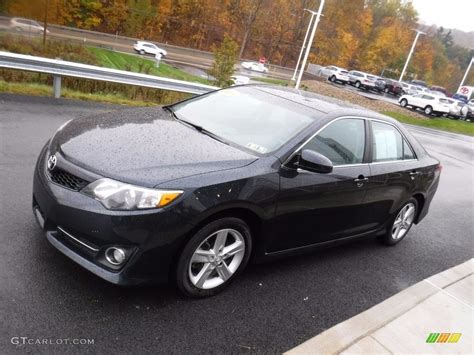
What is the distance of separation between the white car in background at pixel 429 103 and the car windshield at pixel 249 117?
32.9 metres

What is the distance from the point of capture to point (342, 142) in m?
4.28

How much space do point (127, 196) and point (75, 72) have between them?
714cm

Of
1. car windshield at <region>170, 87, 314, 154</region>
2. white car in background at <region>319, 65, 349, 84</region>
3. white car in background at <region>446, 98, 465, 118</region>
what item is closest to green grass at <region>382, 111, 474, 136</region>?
white car in background at <region>446, 98, 465, 118</region>

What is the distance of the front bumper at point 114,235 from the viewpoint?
293 centimetres

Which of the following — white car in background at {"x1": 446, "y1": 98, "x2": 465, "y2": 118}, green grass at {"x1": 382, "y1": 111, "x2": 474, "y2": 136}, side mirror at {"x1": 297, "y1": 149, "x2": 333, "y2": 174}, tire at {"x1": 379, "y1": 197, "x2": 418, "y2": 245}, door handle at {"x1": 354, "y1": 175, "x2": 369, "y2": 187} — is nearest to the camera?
side mirror at {"x1": 297, "y1": 149, "x2": 333, "y2": 174}

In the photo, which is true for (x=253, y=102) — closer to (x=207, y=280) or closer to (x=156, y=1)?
(x=207, y=280)

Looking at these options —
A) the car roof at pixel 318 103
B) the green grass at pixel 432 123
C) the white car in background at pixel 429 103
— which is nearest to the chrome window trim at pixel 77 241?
the car roof at pixel 318 103

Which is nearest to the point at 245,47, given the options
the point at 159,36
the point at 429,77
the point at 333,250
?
the point at 159,36

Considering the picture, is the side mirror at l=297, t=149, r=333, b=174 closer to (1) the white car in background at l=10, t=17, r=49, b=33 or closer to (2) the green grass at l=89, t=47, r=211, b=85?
(2) the green grass at l=89, t=47, r=211, b=85

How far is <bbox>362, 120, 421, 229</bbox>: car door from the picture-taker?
4617 millimetres

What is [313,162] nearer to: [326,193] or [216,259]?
[326,193]

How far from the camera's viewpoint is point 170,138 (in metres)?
3.71

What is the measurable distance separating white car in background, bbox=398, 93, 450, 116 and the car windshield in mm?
32940

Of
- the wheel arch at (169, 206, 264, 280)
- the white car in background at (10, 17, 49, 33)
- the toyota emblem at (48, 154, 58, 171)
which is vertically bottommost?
the white car in background at (10, 17, 49, 33)
